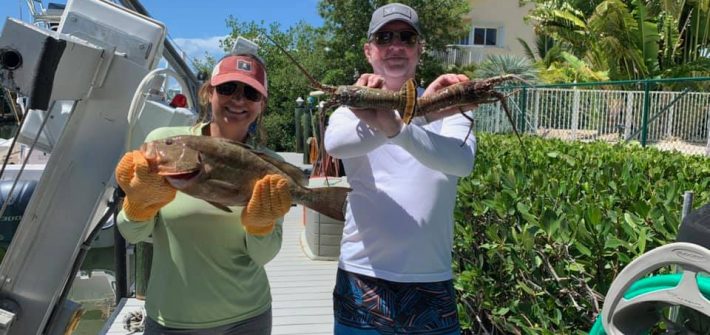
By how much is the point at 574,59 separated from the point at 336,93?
78.4ft

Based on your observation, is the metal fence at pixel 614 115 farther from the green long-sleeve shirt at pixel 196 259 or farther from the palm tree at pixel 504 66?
the palm tree at pixel 504 66

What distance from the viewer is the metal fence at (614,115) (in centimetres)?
1119

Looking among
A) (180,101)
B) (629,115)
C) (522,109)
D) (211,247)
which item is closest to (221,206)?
(211,247)

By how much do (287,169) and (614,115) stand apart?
466 inches

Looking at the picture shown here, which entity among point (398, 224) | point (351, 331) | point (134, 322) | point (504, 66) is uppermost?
point (504, 66)

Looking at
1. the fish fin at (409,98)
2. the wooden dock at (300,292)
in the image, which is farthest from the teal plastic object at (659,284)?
the wooden dock at (300,292)

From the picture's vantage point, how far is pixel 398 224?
2162mm

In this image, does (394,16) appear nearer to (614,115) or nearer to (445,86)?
(445,86)

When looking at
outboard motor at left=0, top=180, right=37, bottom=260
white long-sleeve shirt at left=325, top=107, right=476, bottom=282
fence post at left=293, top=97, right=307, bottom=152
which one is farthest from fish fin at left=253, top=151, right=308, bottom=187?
fence post at left=293, top=97, right=307, bottom=152

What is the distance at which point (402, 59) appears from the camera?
221 cm

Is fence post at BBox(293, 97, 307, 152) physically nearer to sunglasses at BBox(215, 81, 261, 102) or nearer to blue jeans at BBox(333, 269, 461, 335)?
sunglasses at BBox(215, 81, 261, 102)

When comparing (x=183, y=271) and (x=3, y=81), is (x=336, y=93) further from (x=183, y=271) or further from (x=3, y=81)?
(x=3, y=81)

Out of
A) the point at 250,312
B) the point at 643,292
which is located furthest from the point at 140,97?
the point at 643,292

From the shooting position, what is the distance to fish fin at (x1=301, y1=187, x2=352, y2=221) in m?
2.13
